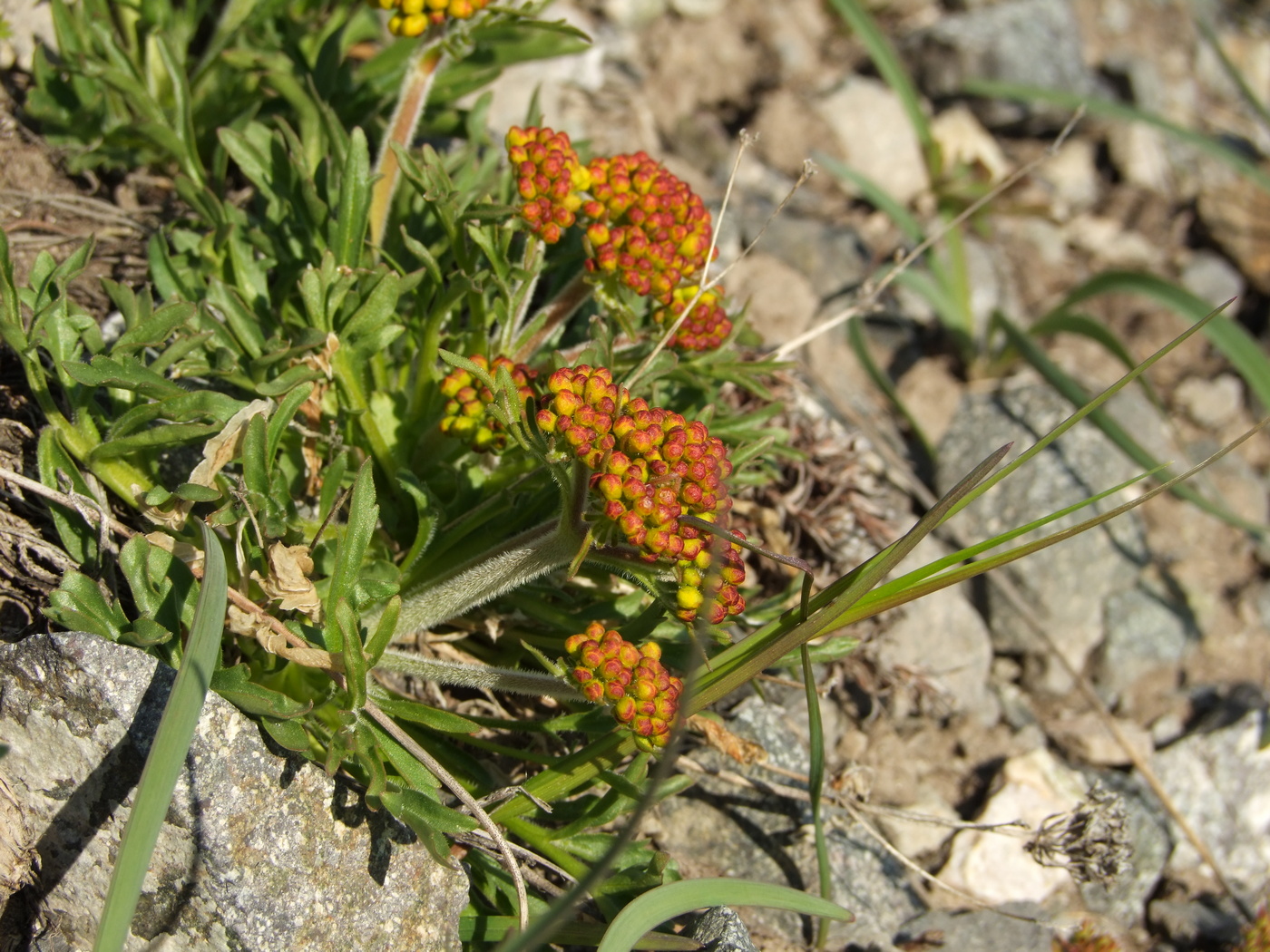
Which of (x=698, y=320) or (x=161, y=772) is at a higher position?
(x=698, y=320)

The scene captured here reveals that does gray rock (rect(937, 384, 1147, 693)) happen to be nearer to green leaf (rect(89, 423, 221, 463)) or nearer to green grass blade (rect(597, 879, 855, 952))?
green grass blade (rect(597, 879, 855, 952))

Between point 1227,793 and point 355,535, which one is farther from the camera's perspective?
point 1227,793

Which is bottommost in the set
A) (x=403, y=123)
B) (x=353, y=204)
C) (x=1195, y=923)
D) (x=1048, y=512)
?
(x=1195, y=923)

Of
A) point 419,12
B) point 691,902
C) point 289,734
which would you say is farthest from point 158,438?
point 691,902

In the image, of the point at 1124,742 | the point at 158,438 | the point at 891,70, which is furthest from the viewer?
the point at 891,70

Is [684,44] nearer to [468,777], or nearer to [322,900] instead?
[468,777]

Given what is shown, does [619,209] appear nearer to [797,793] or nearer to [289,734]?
[289,734]

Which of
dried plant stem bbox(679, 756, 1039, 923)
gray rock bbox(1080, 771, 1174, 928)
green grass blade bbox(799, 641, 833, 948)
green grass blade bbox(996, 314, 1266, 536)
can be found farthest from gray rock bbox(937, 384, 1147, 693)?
green grass blade bbox(799, 641, 833, 948)
